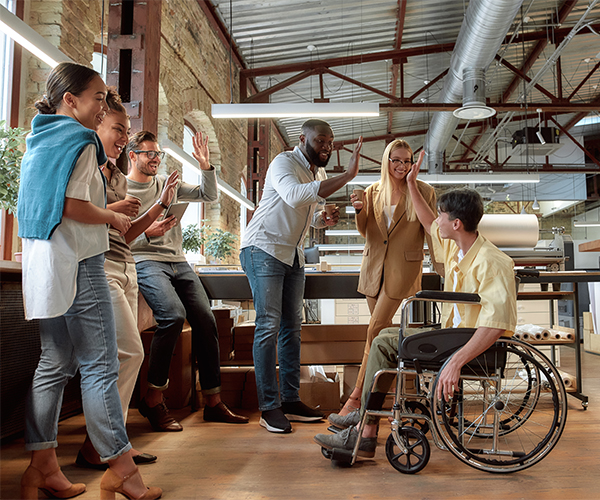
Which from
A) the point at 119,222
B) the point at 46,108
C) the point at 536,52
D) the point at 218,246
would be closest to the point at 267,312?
the point at 119,222

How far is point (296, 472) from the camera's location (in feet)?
6.21

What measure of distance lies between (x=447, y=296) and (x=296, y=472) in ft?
2.96

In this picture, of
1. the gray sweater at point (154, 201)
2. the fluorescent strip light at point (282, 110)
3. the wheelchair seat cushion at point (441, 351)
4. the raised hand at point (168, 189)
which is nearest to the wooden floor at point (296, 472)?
the wheelchair seat cushion at point (441, 351)

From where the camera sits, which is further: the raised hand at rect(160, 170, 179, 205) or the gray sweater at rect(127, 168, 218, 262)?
the gray sweater at rect(127, 168, 218, 262)

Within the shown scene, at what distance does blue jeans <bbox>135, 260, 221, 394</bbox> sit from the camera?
2.49m

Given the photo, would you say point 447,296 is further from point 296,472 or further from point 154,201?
point 154,201

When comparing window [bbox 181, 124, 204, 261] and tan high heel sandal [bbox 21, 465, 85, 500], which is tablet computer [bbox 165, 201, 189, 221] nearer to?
tan high heel sandal [bbox 21, 465, 85, 500]

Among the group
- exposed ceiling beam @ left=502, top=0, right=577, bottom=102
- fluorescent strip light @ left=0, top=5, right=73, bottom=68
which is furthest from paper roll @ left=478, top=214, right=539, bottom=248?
exposed ceiling beam @ left=502, top=0, right=577, bottom=102

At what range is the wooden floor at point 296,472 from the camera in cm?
169

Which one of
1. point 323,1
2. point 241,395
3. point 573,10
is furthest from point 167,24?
point 573,10

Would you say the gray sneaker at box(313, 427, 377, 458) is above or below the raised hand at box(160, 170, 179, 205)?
below

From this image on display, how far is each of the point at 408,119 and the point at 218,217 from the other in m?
6.54

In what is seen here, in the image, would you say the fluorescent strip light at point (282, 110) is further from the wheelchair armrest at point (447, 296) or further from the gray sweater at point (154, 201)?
the wheelchair armrest at point (447, 296)

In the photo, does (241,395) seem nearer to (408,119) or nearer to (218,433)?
(218,433)
